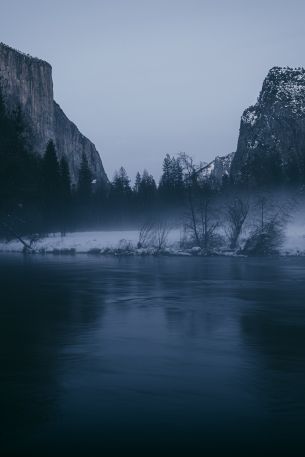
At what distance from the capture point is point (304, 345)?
10.5 meters

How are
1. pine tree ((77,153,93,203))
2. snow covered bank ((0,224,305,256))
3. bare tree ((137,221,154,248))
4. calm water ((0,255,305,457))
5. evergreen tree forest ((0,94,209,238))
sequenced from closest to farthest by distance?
calm water ((0,255,305,457)) → evergreen tree forest ((0,94,209,238)) → snow covered bank ((0,224,305,256)) → bare tree ((137,221,154,248)) → pine tree ((77,153,93,203))

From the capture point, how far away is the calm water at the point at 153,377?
5.73 m

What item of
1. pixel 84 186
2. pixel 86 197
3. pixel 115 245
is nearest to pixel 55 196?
pixel 86 197

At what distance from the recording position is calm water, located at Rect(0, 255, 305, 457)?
5730 millimetres

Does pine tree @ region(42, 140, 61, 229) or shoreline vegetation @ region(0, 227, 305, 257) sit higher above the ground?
pine tree @ region(42, 140, 61, 229)

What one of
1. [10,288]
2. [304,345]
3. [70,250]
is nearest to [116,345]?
[304,345]

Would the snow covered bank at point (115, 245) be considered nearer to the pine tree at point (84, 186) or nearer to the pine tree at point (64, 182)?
the pine tree at point (64, 182)

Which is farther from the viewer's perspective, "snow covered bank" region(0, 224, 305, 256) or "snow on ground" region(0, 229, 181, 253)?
"snow on ground" region(0, 229, 181, 253)

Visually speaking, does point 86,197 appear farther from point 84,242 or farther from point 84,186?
point 84,242

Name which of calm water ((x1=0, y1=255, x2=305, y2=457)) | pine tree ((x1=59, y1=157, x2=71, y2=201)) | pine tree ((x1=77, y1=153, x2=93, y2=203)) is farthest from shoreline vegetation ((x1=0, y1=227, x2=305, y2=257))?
calm water ((x1=0, y1=255, x2=305, y2=457))

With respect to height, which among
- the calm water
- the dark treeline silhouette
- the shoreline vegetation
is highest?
the dark treeline silhouette

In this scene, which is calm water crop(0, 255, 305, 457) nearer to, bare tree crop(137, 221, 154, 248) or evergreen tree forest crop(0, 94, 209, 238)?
evergreen tree forest crop(0, 94, 209, 238)

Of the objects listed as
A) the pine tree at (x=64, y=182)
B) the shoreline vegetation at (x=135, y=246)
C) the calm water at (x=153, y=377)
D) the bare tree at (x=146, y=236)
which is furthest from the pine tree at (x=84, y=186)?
the calm water at (x=153, y=377)

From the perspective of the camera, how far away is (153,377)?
26.9 ft
